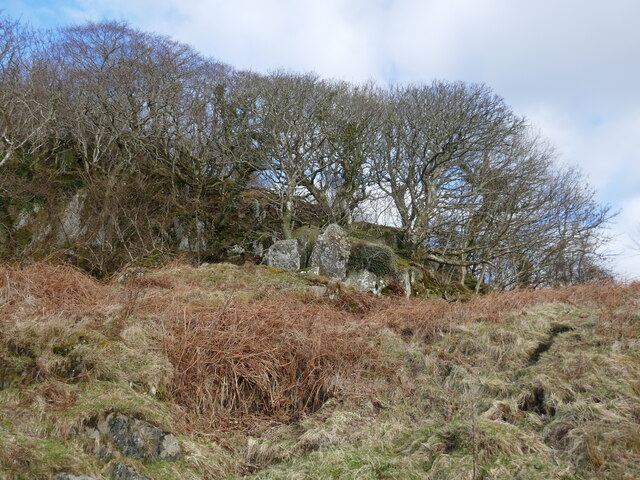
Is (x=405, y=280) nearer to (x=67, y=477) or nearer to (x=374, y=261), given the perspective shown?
(x=374, y=261)

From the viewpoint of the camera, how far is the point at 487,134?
1596 cm

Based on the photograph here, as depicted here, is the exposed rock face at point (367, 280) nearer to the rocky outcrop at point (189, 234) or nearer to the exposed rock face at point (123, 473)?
the rocky outcrop at point (189, 234)

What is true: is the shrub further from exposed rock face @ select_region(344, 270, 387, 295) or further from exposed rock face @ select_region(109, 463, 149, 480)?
exposed rock face @ select_region(109, 463, 149, 480)

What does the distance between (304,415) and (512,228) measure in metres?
14.0

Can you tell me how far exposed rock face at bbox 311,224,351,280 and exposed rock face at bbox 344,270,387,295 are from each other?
0.76 feet

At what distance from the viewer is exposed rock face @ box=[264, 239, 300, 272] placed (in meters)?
11.9

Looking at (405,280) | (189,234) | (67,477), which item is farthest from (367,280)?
(67,477)

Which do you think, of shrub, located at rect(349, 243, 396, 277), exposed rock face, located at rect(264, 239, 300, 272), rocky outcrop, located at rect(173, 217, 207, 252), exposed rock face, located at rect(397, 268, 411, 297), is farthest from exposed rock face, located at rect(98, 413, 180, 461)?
rocky outcrop, located at rect(173, 217, 207, 252)

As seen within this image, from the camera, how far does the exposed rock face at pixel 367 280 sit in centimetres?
1195

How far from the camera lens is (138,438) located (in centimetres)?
371

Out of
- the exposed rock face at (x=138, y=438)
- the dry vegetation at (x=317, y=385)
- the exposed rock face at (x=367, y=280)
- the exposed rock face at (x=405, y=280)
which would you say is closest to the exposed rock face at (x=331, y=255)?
the exposed rock face at (x=367, y=280)

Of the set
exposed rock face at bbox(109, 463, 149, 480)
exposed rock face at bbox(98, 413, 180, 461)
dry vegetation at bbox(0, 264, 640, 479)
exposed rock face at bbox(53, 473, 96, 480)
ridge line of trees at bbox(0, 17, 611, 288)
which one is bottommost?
exposed rock face at bbox(109, 463, 149, 480)

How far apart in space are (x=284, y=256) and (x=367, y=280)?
2.18 metres

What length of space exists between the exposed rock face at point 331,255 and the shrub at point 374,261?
29 centimetres
